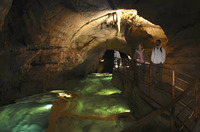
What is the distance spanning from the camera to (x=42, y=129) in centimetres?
540

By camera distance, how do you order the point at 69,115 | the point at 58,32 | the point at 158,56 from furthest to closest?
1. the point at 58,32
2. the point at 69,115
3. the point at 158,56

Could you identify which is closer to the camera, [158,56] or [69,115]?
[158,56]

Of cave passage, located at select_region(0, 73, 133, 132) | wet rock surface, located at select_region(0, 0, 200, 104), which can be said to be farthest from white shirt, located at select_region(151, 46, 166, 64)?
cave passage, located at select_region(0, 73, 133, 132)

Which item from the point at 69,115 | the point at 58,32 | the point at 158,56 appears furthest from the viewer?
the point at 58,32

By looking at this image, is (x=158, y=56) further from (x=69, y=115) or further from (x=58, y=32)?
(x=58, y=32)

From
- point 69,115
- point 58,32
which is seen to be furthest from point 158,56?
point 58,32

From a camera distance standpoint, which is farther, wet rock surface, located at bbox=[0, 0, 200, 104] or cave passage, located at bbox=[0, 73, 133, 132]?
wet rock surface, located at bbox=[0, 0, 200, 104]

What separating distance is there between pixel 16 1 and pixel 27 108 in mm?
5403

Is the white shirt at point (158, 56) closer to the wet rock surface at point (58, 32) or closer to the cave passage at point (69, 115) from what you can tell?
the wet rock surface at point (58, 32)

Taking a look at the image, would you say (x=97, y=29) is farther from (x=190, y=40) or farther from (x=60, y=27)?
(x=190, y=40)

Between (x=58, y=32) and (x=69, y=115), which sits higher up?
(x=58, y=32)

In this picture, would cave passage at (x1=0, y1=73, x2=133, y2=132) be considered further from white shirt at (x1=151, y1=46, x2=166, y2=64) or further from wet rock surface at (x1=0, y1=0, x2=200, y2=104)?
white shirt at (x1=151, y1=46, x2=166, y2=64)

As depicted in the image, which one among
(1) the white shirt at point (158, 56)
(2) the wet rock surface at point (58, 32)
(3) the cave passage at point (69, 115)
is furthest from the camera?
(2) the wet rock surface at point (58, 32)

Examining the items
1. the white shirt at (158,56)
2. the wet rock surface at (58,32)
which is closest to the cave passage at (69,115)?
the wet rock surface at (58,32)
